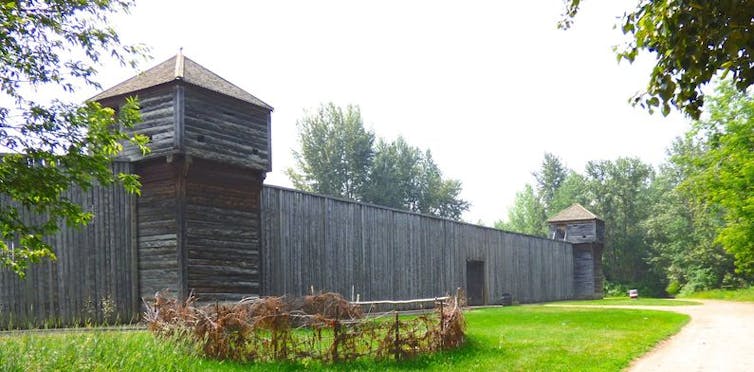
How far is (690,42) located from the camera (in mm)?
4398

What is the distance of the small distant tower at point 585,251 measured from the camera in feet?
124

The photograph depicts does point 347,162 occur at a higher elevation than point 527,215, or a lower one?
higher

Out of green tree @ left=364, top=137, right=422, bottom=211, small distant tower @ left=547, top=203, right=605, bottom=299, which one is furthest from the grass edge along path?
green tree @ left=364, top=137, right=422, bottom=211

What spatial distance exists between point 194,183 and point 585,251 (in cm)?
2854

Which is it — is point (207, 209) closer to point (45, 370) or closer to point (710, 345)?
point (45, 370)

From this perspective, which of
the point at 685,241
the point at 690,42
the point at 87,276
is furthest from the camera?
the point at 685,241

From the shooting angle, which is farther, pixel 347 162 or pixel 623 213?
pixel 623 213

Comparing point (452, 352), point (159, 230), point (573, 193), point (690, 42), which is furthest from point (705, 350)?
point (573, 193)

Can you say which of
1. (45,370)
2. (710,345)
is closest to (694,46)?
(45,370)

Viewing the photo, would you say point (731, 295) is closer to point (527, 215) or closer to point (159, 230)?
point (159, 230)

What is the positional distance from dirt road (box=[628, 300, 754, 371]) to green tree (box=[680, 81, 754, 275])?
957 centimetres

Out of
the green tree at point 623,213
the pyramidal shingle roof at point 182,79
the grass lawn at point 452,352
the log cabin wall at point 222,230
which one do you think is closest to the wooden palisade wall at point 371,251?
the log cabin wall at point 222,230

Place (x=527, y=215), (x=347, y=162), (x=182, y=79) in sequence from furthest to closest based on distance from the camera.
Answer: (x=527, y=215) → (x=347, y=162) → (x=182, y=79)

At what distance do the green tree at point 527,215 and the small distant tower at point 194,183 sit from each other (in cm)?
5447
